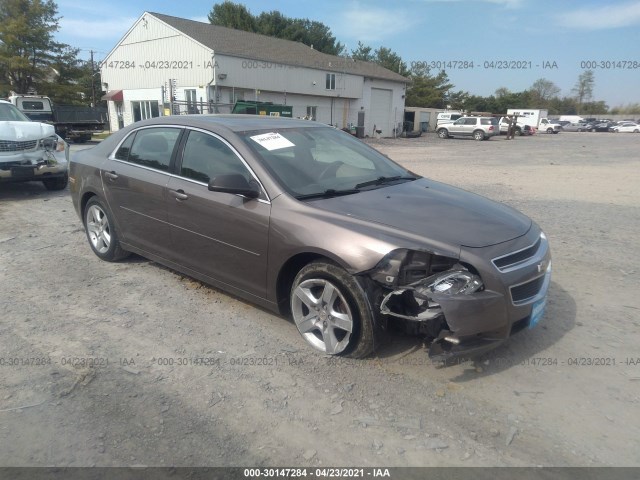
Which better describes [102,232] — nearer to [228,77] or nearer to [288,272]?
[288,272]

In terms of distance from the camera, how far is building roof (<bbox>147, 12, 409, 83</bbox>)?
96.6ft

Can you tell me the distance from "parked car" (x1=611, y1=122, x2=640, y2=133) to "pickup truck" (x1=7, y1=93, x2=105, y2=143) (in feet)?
202

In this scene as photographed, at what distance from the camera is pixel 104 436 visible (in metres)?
2.54

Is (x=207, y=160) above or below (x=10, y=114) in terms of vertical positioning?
below

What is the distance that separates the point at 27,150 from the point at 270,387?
782 cm

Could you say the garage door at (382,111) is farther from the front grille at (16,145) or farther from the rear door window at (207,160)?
the rear door window at (207,160)

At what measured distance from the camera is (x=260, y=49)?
32.2 metres

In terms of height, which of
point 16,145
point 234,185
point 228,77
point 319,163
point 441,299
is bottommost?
point 441,299

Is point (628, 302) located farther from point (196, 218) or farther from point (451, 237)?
point (196, 218)

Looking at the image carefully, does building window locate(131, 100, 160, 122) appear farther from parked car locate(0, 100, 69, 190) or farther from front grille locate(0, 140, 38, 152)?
front grille locate(0, 140, 38, 152)

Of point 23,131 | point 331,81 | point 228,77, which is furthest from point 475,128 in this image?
point 23,131

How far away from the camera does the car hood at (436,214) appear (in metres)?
3.05

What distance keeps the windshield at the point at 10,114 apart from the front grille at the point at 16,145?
886mm

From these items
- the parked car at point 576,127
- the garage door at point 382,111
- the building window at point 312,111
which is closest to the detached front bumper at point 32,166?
the building window at point 312,111
